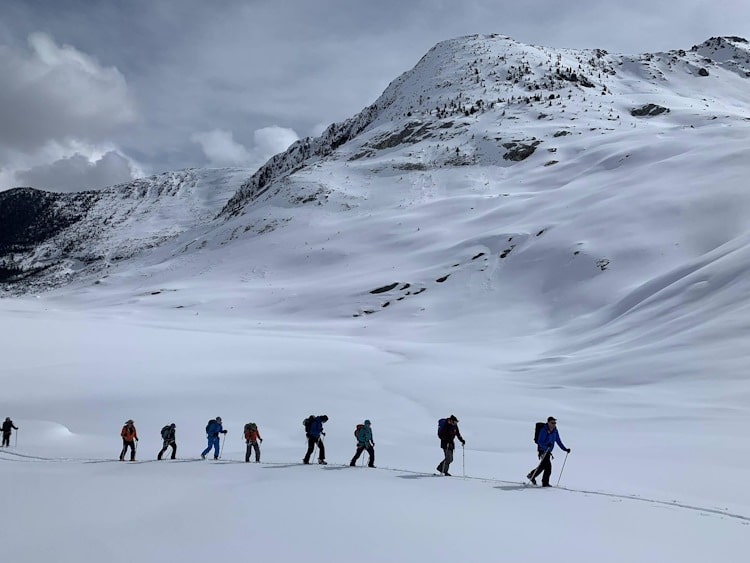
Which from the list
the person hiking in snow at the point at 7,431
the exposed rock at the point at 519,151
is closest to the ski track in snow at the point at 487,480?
the person hiking in snow at the point at 7,431

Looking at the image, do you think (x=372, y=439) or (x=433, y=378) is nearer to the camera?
(x=372, y=439)

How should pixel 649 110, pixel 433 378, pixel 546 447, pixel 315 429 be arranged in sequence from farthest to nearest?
pixel 649 110, pixel 433 378, pixel 315 429, pixel 546 447

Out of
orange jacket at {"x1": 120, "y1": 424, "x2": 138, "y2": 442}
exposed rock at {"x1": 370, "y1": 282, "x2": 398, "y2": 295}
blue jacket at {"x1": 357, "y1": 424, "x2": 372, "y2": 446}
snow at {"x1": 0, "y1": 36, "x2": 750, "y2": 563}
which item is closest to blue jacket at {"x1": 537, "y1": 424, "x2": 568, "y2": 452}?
snow at {"x1": 0, "y1": 36, "x2": 750, "y2": 563}

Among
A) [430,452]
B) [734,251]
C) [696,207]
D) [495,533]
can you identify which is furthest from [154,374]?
[696,207]

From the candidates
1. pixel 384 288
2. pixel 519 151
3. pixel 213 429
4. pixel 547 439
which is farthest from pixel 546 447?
pixel 519 151

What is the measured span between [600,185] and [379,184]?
44.1 m

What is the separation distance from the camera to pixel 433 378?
96.3ft

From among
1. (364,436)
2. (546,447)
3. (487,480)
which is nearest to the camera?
(546,447)

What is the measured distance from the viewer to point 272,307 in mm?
64562

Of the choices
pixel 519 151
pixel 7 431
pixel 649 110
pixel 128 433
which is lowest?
pixel 7 431

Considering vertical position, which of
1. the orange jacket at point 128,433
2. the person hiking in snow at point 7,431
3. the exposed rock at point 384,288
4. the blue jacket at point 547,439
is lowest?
the person hiking in snow at point 7,431

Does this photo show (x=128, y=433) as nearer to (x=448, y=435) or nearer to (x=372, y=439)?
(x=372, y=439)

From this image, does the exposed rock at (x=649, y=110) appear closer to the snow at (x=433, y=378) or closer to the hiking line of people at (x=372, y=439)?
the snow at (x=433, y=378)

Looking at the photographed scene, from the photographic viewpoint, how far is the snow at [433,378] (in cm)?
853
